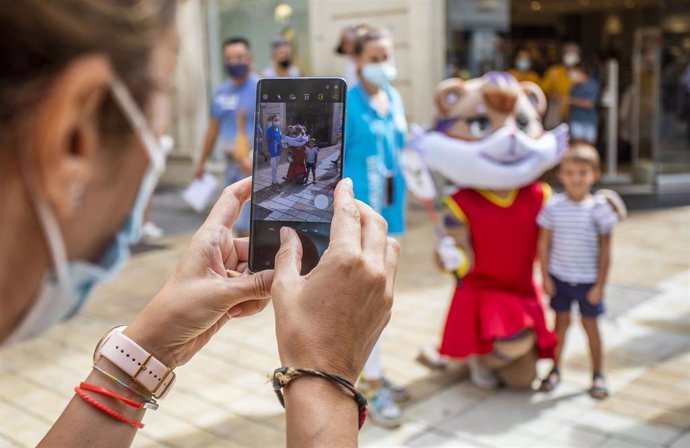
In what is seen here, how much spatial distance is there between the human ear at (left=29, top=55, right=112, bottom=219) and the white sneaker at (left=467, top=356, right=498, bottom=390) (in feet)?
12.1

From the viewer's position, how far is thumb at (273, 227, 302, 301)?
1358 millimetres

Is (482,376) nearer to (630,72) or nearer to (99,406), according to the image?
(99,406)

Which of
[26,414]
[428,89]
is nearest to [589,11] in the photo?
[428,89]

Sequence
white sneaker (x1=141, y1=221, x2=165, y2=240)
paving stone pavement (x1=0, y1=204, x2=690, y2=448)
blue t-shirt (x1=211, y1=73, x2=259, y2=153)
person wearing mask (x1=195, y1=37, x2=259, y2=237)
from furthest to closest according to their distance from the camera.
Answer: white sneaker (x1=141, y1=221, x2=165, y2=240)
blue t-shirt (x1=211, y1=73, x2=259, y2=153)
person wearing mask (x1=195, y1=37, x2=259, y2=237)
paving stone pavement (x1=0, y1=204, x2=690, y2=448)

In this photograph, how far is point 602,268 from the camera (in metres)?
4.09

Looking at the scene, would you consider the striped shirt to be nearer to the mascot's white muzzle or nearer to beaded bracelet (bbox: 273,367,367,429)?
the mascot's white muzzle

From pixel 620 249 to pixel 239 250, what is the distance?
603cm

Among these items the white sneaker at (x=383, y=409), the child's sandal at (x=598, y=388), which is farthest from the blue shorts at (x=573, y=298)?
the white sneaker at (x=383, y=409)

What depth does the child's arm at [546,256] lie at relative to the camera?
4.15 metres

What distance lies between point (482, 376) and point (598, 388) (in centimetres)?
57

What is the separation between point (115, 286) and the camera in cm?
639

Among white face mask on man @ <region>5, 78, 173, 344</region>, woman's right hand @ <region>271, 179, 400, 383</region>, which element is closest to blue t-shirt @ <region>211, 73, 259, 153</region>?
woman's right hand @ <region>271, 179, 400, 383</region>

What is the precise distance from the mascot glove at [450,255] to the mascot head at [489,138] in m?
0.30

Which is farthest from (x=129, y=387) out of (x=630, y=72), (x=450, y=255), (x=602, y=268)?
(x=630, y=72)
